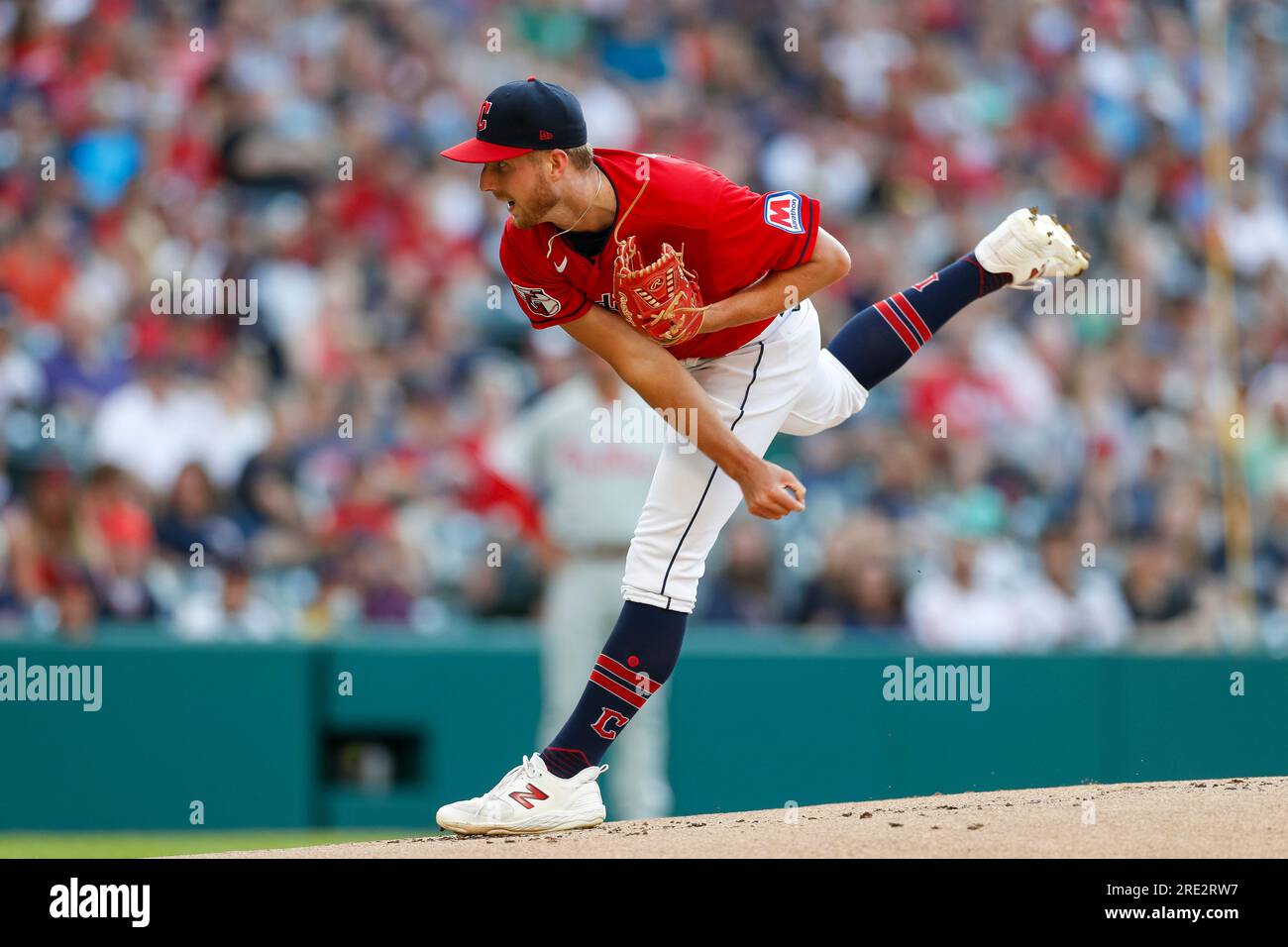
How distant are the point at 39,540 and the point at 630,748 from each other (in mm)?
3111

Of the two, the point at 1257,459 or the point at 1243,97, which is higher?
the point at 1243,97

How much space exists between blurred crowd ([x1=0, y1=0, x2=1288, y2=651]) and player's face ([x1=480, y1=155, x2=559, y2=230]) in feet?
11.2

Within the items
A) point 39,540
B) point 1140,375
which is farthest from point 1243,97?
point 39,540

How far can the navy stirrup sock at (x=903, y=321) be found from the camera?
5414 millimetres

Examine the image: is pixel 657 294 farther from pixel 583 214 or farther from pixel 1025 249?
pixel 1025 249

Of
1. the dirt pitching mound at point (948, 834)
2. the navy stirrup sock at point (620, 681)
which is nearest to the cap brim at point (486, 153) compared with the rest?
the navy stirrup sock at point (620, 681)

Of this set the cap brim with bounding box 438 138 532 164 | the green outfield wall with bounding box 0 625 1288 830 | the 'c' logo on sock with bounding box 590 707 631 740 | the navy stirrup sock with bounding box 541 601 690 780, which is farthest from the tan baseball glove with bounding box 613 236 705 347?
the green outfield wall with bounding box 0 625 1288 830

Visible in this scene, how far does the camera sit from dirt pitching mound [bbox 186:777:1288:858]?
4.36 m

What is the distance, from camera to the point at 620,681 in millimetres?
4930

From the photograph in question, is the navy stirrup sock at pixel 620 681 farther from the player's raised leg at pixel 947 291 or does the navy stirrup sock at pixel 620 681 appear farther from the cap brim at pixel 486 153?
the cap brim at pixel 486 153

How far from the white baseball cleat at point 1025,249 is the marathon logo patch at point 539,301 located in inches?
57.2

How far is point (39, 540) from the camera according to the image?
8.53m

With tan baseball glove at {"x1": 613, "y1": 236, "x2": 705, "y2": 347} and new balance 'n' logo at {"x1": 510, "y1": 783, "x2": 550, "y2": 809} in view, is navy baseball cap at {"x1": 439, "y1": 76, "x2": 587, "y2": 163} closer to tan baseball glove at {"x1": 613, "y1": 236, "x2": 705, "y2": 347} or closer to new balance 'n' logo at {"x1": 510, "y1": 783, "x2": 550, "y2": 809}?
tan baseball glove at {"x1": 613, "y1": 236, "x2": 705, "y2": 347}
